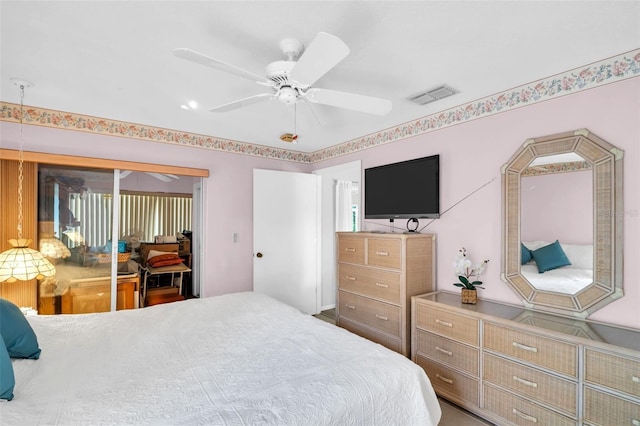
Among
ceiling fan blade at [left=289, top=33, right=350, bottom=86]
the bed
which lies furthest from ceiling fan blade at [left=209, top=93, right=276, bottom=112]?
the bed

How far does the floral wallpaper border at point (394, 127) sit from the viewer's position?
1.97 meters

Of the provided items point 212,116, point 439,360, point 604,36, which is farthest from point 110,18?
point 439,360

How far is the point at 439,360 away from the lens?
241cm

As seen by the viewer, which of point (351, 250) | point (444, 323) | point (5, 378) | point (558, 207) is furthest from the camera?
point (351, 250)

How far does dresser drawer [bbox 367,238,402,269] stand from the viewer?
2766mm

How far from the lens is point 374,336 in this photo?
9.88 feet

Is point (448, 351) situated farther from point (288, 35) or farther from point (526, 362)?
point (288, 35)

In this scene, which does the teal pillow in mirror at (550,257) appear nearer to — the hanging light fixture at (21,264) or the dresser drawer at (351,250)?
the dresser drawer at (351,250)

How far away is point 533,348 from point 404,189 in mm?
1715

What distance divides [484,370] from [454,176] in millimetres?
1562

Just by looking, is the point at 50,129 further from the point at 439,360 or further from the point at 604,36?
the point at 604,36

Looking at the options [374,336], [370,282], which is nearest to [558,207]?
[370,282]

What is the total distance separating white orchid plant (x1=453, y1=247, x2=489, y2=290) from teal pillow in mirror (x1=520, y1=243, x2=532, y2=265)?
26 cm

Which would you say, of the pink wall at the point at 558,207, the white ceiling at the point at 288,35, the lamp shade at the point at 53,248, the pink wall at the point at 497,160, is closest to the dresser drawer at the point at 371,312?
the pink wall at the point at 497,160
